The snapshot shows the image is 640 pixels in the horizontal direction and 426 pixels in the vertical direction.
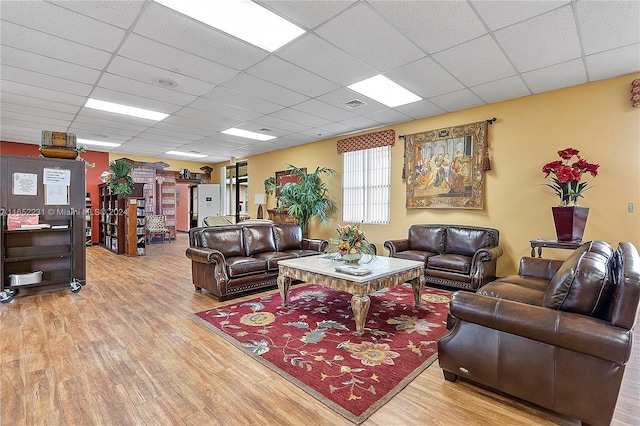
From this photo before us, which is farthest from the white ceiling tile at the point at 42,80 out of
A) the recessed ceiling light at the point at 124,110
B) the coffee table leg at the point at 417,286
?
the coffee table leg at the point at 417,286

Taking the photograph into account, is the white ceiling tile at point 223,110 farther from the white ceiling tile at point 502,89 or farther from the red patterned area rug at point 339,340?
the white ceiling tile at point 502,89

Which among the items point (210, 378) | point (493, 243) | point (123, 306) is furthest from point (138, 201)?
point (493, 243)

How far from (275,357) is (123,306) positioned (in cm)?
239

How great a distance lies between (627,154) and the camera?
3.84 metres

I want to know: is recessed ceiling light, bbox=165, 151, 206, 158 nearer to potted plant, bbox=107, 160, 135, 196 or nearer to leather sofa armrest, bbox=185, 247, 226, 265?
potted plant, bbox=107, 160, 135, 196

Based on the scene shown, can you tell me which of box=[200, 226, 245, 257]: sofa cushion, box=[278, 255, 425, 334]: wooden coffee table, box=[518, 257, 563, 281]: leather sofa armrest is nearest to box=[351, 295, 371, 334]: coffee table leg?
box=[278, 255, 425, 334]: wooden coffee table

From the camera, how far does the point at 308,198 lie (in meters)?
7.14

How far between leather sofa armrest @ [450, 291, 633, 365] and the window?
4.46 meters

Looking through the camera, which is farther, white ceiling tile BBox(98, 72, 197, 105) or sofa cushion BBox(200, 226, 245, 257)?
sofa cushion BBox(200, 226, 245, 257)

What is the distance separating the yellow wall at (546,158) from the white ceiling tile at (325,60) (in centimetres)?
245

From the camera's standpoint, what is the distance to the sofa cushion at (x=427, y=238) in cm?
522

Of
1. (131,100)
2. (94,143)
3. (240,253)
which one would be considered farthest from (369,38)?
(94,143)

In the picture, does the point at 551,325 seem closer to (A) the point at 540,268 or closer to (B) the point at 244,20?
(A) the point at 540,268

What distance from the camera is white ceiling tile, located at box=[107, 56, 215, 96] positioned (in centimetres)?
355
